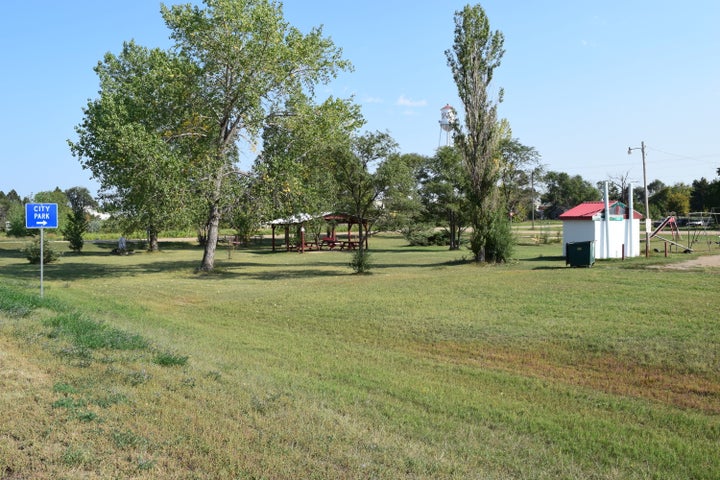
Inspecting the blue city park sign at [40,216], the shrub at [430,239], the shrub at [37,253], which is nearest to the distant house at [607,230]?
the shrub at [430,239]

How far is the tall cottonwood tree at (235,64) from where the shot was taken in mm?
26188

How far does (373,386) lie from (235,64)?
2135 cm

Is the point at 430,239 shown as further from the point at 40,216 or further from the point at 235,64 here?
the point at 40,216

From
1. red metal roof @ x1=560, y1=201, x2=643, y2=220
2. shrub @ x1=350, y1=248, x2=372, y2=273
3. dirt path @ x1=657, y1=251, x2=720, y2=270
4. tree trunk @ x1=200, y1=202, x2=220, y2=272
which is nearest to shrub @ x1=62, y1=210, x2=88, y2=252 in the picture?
tree trunk @ x1=200, y1=202, x2=220, y2=272

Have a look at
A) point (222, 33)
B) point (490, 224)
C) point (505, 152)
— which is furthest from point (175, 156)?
point (505, 152)

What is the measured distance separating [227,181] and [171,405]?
21.9 m

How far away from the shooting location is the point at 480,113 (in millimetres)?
29938

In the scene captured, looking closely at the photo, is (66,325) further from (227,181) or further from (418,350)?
(227,181)

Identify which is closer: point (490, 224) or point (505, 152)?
point (490, 224)

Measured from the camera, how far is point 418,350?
11.7 metres

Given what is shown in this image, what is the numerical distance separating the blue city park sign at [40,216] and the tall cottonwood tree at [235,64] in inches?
376

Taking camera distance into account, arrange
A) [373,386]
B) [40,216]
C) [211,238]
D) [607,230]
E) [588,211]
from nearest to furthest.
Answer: [373,386] < [40,216] < [607,230] < [211,238] < [588,211]

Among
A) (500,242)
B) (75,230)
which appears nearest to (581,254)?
(500,242)

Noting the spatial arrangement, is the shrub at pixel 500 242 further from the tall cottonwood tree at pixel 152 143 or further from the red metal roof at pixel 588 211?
the tall cottonwood tree at pixel 152 143
